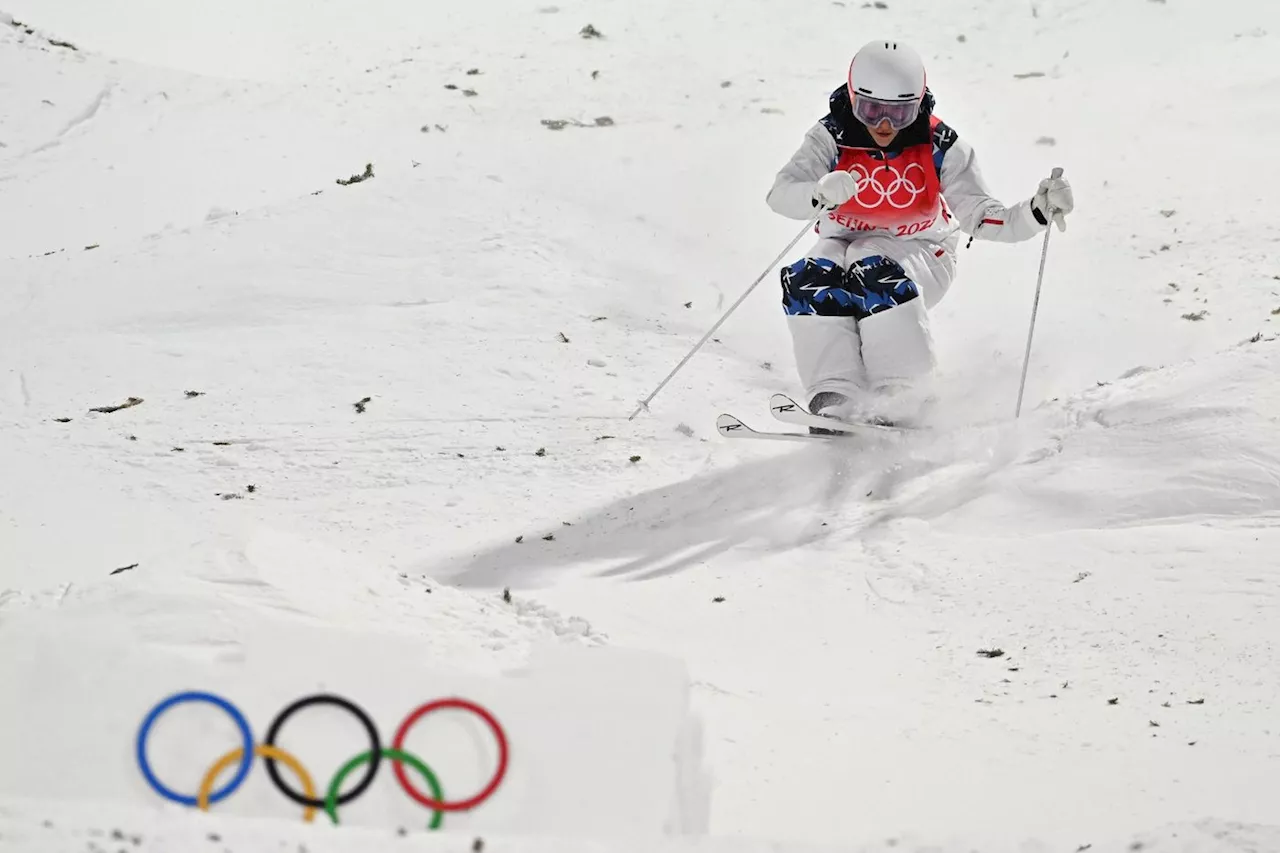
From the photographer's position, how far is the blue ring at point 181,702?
2066 mm

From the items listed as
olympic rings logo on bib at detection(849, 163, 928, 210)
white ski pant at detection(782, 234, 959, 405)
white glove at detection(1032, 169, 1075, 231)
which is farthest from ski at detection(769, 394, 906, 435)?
white glove at detection(1032, 169, 1075, 231)

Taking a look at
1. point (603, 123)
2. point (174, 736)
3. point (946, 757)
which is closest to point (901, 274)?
point (946, 757)

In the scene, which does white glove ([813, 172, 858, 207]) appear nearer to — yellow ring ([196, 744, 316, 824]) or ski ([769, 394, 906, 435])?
ski ([769, 394, 906, 435])

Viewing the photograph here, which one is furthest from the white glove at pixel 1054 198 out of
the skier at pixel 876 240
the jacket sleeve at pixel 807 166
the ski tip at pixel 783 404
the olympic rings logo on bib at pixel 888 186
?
the ski tip at pixel 783 404

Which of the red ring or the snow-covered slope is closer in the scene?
the red ring

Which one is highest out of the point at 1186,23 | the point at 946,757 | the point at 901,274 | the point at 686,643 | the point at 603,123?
the point at 1186,23

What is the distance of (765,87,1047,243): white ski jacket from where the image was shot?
4734mm

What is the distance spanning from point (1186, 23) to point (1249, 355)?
20.2ft

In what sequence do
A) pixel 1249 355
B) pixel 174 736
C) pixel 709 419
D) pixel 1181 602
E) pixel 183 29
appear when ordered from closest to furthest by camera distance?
pixel 174 736 → pixel 1181 602 → pixel 1249 355 → pixel 709 419 → pixel 183 29

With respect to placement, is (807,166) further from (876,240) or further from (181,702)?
(181,702)

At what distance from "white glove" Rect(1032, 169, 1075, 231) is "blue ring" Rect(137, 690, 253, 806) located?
329 centimetres

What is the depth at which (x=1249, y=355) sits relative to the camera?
4.54m

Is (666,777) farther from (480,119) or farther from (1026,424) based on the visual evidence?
(480,119)

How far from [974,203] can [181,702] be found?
3439 mm
